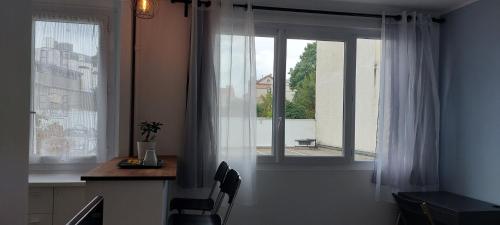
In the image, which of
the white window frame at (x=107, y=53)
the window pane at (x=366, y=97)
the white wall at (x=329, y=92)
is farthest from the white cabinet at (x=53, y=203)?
the window pane at (x=366, y=97)

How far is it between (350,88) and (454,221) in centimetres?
139

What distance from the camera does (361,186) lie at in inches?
135

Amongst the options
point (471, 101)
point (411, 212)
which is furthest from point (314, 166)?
point (471, 101)

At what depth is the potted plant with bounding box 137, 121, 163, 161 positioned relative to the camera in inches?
105

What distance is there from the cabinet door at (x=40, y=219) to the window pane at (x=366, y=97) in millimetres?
2647

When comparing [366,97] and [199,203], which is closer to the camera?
[199,203]

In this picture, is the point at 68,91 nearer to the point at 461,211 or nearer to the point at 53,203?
the point at 53,203

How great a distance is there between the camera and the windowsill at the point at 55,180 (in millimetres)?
2703

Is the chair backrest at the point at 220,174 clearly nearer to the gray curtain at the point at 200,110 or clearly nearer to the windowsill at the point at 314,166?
the gray curtain at the point at 200,110

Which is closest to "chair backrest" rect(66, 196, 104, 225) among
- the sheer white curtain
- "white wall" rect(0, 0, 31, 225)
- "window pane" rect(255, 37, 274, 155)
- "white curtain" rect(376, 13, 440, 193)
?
"white wall" rect(0, 0, 31, 225)

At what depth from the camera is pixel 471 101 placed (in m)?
3.17

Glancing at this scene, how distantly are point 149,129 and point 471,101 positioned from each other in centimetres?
273

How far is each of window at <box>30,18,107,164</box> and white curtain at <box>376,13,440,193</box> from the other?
8.26ft

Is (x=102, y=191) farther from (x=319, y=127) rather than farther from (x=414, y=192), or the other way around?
(x=414, y=192)
